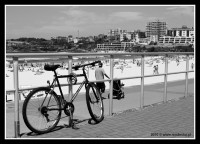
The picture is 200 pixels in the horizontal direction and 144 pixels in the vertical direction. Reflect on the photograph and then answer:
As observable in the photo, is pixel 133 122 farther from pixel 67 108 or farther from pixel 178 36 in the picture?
pixel 178 36

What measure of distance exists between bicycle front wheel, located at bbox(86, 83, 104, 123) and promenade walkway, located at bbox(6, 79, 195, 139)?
5.5 inches

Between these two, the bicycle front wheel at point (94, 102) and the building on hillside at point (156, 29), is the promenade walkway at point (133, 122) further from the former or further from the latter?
the building on hillside at point (156, 29)

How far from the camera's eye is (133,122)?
618 centimetres

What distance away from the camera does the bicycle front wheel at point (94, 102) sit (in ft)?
19.9

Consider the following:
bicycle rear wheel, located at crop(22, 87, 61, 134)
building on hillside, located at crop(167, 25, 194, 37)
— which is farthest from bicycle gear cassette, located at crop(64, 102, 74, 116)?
building on hillside, located at crop(167, 25, 194, 37)

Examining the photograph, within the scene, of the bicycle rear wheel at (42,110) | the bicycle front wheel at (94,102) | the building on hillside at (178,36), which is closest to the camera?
the bicycle rear wheel at (42,110)

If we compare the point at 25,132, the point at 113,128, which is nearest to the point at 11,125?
the point at 25,132

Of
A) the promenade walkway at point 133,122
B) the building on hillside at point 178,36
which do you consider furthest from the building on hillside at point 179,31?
the promenade walkway at point 133,122

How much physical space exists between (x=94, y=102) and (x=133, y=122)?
2.69 ft

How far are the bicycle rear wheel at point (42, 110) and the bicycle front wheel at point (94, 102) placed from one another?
73 cm

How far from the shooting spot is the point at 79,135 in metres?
5.22

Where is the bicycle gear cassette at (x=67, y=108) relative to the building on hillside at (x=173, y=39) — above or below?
below

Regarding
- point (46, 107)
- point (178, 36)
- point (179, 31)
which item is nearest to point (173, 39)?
point (178, 36)

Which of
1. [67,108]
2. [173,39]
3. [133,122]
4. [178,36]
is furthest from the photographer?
[178,36]
